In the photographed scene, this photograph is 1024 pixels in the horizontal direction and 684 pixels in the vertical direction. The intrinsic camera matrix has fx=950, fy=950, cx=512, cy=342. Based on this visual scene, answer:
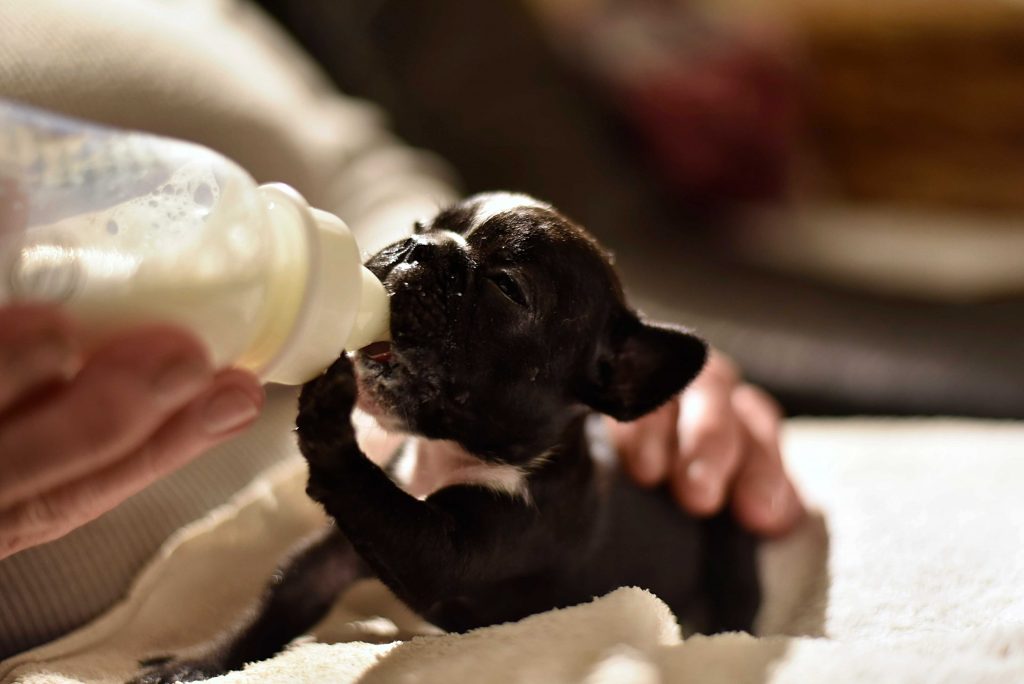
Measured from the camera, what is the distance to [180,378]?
703 mm

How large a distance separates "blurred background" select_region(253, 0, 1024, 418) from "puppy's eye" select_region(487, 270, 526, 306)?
106 cm

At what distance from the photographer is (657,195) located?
3.03m

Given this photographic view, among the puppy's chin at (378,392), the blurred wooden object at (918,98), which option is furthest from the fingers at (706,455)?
the blurred wooden object at (918,98)

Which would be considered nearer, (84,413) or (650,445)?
(84,413)

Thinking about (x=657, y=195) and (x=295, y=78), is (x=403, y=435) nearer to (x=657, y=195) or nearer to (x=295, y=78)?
(x=295, y=78)

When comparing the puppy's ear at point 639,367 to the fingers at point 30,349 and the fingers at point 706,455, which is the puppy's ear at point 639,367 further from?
the fingers at point 30,349

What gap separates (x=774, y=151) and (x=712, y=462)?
2273 millimetres

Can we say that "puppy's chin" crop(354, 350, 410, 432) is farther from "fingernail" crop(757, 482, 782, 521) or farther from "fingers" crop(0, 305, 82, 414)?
"fingernail" crop(757, 482, 782, 521)

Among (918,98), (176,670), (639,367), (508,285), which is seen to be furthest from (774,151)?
(176,670)

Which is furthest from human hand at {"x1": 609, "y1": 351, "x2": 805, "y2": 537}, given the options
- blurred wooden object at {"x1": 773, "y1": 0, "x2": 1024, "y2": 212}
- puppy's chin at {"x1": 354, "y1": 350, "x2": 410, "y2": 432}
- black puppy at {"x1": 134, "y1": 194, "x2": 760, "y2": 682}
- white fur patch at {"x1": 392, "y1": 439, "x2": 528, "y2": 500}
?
blurred wooden object at {"x1": 773, "y1": 0, "x2": 1024, "y2": 212}

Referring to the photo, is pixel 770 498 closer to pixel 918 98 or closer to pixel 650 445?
pixel 650 445

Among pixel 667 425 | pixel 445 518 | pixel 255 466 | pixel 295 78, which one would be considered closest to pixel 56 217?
pixel 445 518

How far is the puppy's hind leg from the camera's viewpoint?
1.03 metres

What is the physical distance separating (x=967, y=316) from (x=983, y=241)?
1382 mm
